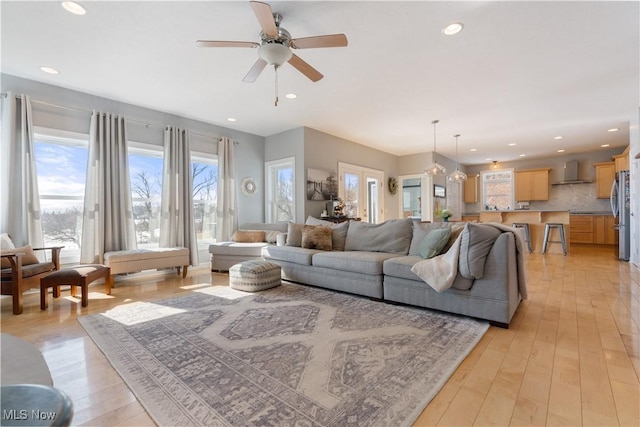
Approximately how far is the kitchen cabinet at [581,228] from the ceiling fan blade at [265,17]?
9.72 meters

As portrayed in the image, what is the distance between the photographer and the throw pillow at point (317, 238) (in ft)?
13.7

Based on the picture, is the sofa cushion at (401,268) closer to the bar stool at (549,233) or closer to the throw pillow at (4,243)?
the throw pillow at (4,243)

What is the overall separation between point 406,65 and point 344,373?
3188 mm

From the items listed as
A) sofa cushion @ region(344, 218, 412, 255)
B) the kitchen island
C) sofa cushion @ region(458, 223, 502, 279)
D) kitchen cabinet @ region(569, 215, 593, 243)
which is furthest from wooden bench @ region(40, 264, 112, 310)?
kitchen cabinet @ region(569, 215, 593, 243)

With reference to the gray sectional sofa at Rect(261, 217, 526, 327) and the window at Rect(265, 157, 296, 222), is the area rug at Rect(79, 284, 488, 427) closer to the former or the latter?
the gray sectional sofa at Rect(261, 217, 526, 327)

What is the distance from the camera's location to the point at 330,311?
9.49 feet

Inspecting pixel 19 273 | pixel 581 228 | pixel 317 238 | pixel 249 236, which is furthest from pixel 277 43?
pixel 581 228

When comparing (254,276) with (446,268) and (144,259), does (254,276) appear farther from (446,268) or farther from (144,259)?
(446,268)

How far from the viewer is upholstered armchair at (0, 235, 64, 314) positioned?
9.32 ft

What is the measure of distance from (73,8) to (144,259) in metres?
2.98

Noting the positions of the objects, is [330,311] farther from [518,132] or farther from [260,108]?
[518,132]

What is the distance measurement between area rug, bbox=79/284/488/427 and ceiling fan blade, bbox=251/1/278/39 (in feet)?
7.92

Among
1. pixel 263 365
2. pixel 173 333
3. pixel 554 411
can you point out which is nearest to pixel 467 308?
pixel 554 411

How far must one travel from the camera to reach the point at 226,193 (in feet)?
18.2
